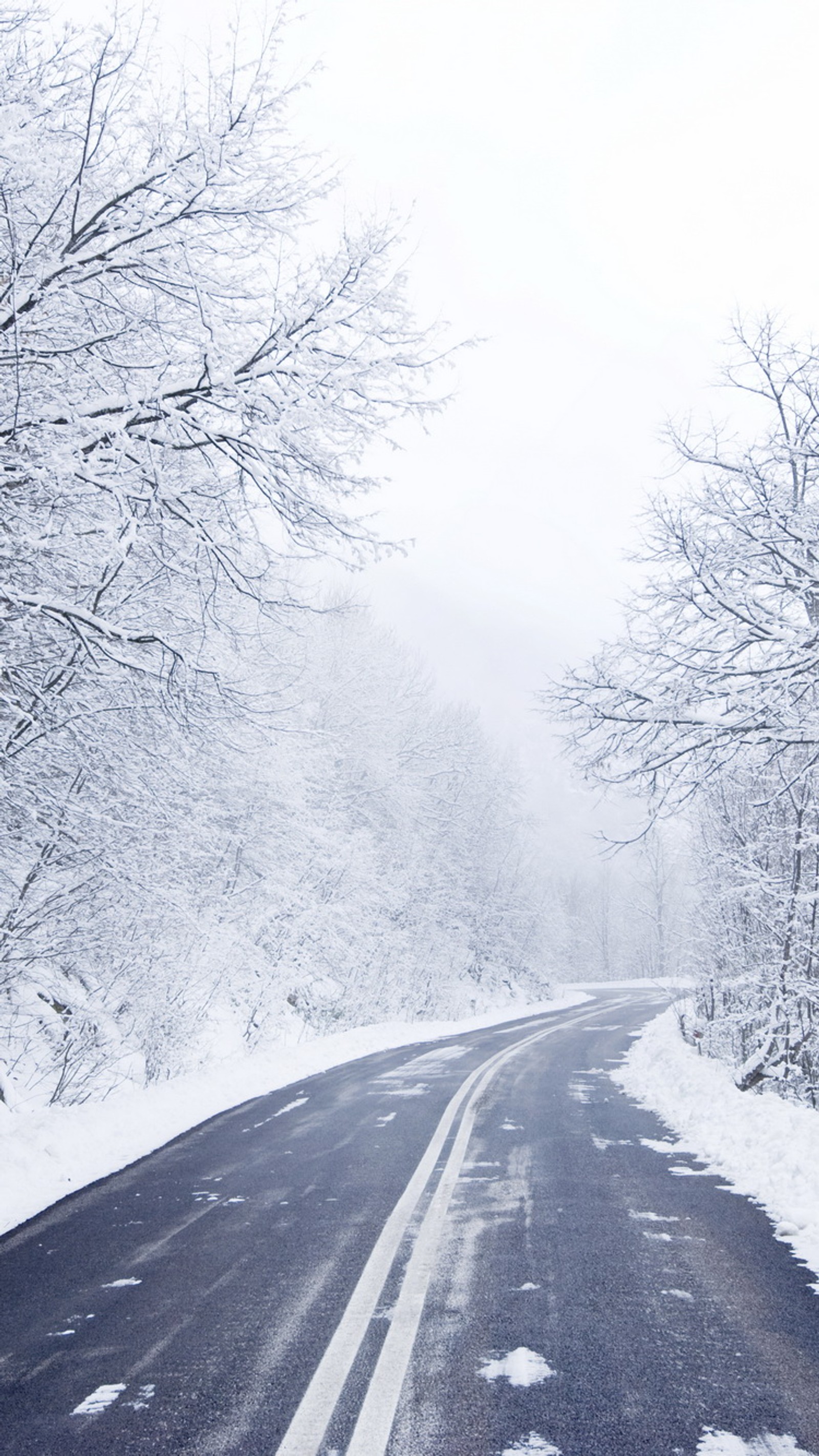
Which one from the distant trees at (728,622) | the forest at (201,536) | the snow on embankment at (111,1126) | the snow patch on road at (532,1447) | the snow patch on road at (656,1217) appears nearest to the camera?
the snow patch on road at (532,1447)

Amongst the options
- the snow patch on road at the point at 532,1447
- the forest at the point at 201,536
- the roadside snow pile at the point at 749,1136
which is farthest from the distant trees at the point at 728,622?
the snow patch on road at the point at 532,1447

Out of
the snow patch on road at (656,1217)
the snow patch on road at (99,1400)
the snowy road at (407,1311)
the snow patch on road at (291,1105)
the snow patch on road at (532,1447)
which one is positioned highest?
the snow patch on road at (99,1400)

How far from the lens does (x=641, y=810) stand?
9.19 metres

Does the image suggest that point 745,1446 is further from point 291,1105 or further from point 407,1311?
point 291,1105

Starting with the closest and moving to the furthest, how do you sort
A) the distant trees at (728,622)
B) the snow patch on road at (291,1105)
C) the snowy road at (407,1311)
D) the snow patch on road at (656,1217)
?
1. the snowy road at (407,1311)
2. the snow patch on road at (656,1217)
3. the distant trees at (728,622)
4. the snow patch on road at (291,1105)

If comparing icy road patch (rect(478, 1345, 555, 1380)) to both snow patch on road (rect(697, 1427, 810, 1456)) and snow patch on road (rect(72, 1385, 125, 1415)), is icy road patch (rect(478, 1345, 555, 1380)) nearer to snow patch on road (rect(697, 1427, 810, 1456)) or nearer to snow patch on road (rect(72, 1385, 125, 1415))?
snow patch on road (rect(697, 1427, 810, 1456))

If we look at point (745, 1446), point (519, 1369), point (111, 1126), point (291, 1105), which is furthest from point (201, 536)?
point (291, 1105)

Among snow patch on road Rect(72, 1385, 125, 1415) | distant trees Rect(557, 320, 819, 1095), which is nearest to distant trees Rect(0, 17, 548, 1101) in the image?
distant trees Rect(557, 320, 819, 1095)

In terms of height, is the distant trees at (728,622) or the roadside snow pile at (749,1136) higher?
the distant trees at (728,622)

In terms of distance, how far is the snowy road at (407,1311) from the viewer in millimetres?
3066

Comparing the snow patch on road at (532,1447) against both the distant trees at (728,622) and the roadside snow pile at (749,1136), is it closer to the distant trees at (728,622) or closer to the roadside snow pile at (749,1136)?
the roadside snow pile at (749,1136)

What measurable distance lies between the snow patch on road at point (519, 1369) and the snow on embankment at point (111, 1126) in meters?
3.73

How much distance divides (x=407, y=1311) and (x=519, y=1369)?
765 millimetres

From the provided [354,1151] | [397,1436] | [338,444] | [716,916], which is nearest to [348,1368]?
[397,1436]
